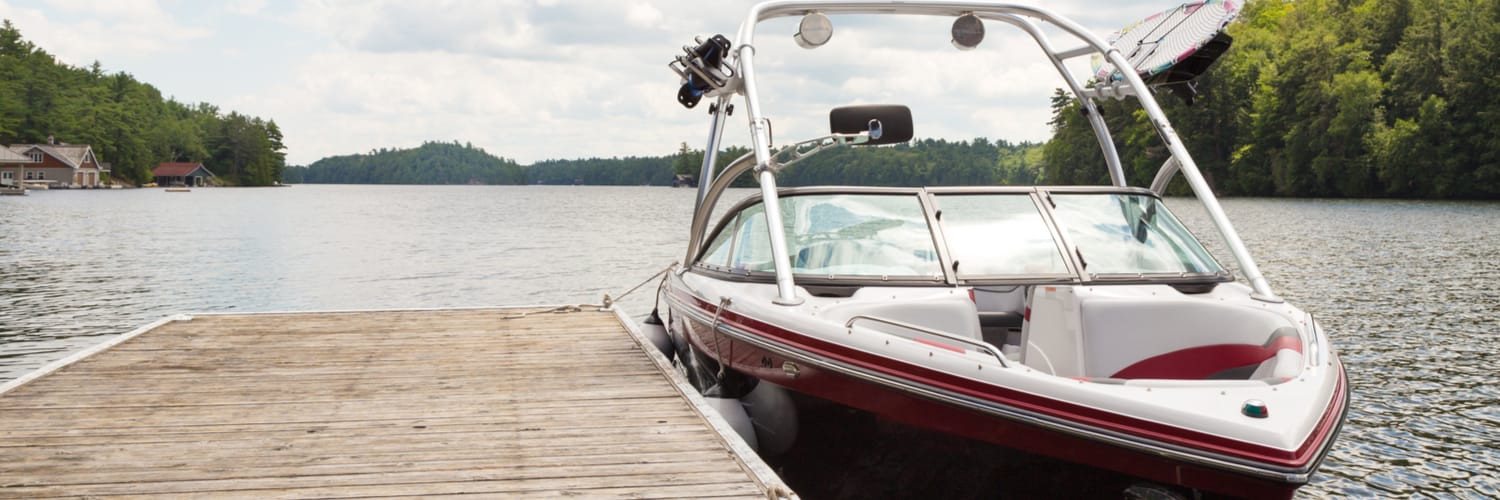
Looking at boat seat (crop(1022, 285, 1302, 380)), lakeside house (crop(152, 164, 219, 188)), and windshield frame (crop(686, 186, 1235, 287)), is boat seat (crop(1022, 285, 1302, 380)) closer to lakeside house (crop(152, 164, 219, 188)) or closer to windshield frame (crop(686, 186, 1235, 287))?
windshield frame (crop(686, 186, 1235, 287))

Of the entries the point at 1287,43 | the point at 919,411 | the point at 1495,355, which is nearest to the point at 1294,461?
the point at 919,411

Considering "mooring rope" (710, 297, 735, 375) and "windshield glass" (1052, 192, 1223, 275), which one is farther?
"mooring rope" (710, 297, 735, 375)

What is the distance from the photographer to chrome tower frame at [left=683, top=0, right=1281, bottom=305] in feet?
20.1

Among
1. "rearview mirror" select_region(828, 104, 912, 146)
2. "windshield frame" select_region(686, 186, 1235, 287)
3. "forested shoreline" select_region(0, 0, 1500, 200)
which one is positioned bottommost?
"windshield frame" select_region(686, 186, 1235, 287)

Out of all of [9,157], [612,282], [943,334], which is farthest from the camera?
[9,157]

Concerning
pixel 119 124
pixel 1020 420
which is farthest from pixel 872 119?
pixel 119 124

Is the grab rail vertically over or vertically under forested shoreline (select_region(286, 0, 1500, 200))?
under

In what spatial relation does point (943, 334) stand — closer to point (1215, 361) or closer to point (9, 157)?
point (1215, 361)

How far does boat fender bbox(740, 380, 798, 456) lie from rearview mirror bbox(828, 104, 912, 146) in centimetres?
168

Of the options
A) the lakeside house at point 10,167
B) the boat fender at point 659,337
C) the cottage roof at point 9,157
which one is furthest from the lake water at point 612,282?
the lakeside house at point 10,167

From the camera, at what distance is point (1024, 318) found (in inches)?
240

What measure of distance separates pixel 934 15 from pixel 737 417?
3789 mm

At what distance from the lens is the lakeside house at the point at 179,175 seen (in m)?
144

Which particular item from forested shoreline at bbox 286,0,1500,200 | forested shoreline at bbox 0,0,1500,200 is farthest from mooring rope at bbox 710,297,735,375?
forested shoreline at bbox 286,0,1500,200
